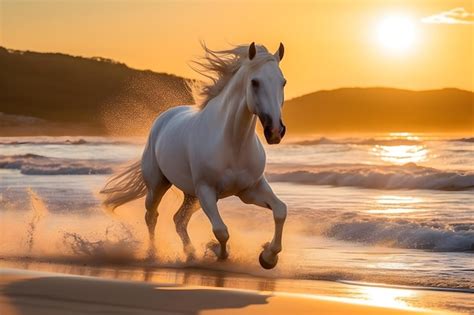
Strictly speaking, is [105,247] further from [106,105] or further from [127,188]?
[106,105]

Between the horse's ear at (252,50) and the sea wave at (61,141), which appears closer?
the horse's ear at (252,50)

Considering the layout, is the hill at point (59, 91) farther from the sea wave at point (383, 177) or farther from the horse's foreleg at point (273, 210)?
the horse's foreleg at point (273, 210)

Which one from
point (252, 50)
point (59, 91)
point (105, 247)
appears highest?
point (59, 91)

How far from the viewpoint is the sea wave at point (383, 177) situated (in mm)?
20297

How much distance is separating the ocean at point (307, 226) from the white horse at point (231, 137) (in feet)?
1.97

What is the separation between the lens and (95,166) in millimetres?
25906

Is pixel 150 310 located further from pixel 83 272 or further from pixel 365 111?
pixel 365 111

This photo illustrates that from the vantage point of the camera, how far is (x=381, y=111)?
45.8 meters

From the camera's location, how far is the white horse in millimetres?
8117

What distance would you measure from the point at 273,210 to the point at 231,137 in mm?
688

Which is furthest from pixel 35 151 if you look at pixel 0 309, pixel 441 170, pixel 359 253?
pixel 0 309

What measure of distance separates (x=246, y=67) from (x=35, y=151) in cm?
2167

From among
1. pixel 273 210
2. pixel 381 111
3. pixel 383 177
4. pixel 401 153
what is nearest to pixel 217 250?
pixel 273 210

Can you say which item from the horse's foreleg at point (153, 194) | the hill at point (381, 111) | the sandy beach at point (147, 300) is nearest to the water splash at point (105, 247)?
the horse's foreleg at point (153, 194)
